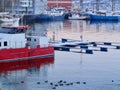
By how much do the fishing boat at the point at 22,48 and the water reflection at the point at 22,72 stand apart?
0.36 m

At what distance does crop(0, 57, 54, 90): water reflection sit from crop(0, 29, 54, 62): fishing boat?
0.36 metres

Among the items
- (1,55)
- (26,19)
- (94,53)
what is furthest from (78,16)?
(1,55)

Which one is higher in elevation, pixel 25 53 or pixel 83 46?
pixel 25 53

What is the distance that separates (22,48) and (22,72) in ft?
11.3

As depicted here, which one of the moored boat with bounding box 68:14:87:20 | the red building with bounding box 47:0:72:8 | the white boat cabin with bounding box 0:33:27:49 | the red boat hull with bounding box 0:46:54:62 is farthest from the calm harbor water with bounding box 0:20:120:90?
the red building with bounding box 47:0:72:8

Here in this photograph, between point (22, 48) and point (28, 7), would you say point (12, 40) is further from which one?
point (28, 7)

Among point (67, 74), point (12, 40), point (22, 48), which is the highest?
point (12, 40)

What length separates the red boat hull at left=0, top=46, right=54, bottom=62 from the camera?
1171 inches

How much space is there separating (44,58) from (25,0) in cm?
6217

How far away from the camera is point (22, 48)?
30.6m

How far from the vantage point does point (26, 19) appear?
82.5 m

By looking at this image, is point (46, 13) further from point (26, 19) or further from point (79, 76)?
point (79, 76)

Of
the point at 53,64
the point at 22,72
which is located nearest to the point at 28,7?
the point at 53,64

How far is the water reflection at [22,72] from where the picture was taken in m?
24.0
